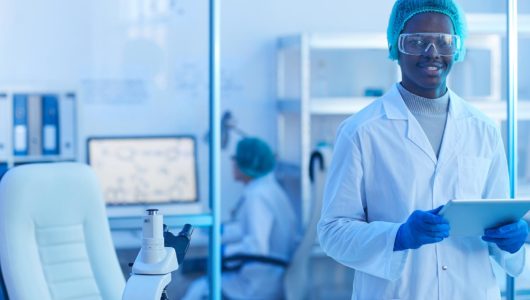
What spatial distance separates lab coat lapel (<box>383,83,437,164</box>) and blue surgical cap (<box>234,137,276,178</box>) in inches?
94.8

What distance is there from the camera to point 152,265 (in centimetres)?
163

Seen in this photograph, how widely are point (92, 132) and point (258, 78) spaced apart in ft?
3.51

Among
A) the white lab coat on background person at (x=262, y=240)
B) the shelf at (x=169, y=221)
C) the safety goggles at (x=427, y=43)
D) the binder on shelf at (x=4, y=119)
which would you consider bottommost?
the white lab coat on background person at (x=262, y=240)

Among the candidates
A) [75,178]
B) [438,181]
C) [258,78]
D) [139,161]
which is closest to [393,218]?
[438,181]

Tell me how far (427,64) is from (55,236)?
115 centimetres

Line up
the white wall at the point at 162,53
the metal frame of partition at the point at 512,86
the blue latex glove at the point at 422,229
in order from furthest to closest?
the white wall at the point at 162,53
the metal frame of partition at the point at 512,86
the blue latex glove at the point at 422,229

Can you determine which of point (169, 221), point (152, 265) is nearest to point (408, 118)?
point (152, 265)

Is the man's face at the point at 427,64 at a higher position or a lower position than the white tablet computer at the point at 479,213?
higher

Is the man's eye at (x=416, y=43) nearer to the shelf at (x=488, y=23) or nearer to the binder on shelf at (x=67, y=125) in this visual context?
the shelf at (x=488, y=23)

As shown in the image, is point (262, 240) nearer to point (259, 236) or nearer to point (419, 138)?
point (259, 236)

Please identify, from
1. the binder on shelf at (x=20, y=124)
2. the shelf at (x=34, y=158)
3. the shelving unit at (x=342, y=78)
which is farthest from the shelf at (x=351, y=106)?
the binder on shelf at (x=20, y=124)

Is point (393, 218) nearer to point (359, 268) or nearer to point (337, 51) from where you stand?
point (359, 268)

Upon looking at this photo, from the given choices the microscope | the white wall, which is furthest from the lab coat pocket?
the white wall

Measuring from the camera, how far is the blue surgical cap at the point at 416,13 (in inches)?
78.8
